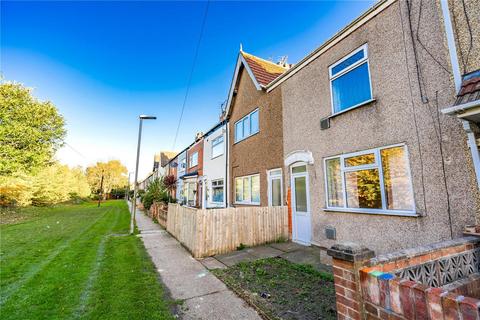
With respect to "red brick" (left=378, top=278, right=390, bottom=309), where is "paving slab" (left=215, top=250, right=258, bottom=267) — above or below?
below

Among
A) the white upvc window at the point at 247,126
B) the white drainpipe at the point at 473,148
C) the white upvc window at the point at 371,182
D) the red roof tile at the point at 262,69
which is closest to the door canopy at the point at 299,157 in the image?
the white upvc window at the point at 371,182

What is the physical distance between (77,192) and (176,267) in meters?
42.7

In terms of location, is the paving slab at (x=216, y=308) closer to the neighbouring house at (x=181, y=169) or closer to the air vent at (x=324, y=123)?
the air vent at (x=324, y=123)

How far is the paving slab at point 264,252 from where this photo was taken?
6.61m

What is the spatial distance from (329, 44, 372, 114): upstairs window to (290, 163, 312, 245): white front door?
2.50 metres

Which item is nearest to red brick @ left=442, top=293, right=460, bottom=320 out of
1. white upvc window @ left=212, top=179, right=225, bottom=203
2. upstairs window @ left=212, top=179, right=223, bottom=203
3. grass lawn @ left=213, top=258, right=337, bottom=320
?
grass lawn @ left=213, top=258, right=337, bottom=320

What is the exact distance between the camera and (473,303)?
1283mm

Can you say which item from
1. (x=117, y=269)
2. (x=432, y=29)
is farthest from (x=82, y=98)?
(x=432, y=29)

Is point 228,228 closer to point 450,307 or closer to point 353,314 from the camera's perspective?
point 353,314

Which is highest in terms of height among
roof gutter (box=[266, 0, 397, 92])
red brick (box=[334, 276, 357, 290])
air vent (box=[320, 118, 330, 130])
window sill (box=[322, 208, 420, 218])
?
roof gutter (box=[266, 0, 397, 92])

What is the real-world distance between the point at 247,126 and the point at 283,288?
8895 mm

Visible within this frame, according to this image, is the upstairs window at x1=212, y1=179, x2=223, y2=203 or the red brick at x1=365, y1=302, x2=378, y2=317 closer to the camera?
the red brick at x1=365, y1=302, x2=378, y2=317

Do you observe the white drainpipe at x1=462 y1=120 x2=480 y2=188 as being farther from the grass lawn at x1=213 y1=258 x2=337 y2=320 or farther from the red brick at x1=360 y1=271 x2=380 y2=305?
the red brick at x1=360 y1=271 x2=380 y2=305

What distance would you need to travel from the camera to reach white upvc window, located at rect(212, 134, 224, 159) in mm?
15281
